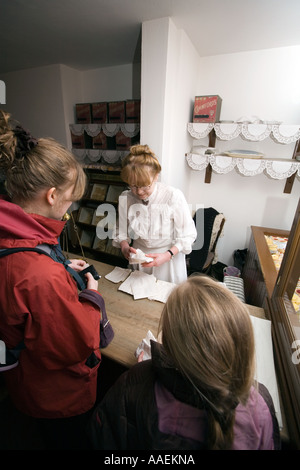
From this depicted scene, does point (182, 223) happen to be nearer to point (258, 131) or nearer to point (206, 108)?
point (258, 131)

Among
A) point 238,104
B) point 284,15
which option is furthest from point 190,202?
point 284,15

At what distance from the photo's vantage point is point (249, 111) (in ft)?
7.77

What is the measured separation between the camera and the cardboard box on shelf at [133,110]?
→ 7.83 feet

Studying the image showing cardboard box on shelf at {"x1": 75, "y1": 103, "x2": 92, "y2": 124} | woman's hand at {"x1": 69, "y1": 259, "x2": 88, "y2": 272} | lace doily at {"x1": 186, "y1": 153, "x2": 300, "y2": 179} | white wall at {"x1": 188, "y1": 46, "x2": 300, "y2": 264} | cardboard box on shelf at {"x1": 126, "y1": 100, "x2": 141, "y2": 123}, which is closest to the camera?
woman's hand at {"x1": 69, "y1": 259, "x2": 88, "y2": 272}

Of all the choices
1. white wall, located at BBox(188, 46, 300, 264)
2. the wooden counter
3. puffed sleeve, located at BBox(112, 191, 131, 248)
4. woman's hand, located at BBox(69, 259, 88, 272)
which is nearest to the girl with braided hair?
the wooden counter

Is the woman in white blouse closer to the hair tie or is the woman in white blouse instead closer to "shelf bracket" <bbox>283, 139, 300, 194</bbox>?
the hair tie

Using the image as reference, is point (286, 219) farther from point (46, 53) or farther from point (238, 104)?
point (46, 53)

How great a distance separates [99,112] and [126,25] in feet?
3.37

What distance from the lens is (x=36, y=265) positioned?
0.59 meters

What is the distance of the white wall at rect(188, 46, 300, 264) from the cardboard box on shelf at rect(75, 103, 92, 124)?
4.54 ft

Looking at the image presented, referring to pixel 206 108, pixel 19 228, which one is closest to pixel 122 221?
pixel 19 228

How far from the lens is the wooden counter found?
0.91m

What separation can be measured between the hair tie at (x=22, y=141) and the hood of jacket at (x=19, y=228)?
0.52ft

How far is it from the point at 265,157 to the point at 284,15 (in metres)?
1.17
